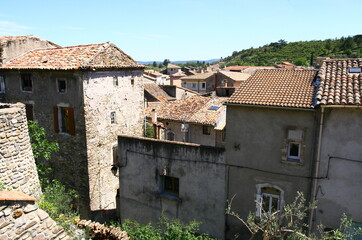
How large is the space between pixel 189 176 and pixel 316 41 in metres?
104

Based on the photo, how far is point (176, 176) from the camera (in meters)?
14.5

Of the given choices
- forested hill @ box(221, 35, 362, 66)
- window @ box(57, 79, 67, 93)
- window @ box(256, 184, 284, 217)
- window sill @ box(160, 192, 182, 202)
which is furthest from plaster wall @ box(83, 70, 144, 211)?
forested hill @ box(221, 35, 362, 66)

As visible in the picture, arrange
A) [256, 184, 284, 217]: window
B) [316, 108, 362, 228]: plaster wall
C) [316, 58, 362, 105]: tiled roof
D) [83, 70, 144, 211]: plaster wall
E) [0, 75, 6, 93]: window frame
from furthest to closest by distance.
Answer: [0, 75, 6, 93]: window frame < [83, 70, 144, 211]: plaster wall < [256, 184, 284, 217]: window < [316, 108, 362, 228]: plaster wall < [316, 58, 362, 105]: tiled roof

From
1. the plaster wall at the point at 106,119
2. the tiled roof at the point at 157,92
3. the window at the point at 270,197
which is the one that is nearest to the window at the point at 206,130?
the plaster wall at the point at 106,119

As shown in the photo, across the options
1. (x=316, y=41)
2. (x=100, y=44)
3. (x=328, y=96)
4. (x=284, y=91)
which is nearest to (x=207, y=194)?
(x=284, y=91)

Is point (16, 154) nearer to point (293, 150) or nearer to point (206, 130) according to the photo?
point (293, 150)

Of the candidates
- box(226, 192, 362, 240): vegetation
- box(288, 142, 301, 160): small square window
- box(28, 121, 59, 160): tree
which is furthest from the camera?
box(28, 121, 59, 160): tree

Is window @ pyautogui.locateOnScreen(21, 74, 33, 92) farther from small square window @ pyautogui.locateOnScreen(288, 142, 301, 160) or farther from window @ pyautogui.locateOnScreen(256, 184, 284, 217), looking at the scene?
small square window @ pyautogui.locateOnScreen(288, 142, 301, 160)

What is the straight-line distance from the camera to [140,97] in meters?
21.0

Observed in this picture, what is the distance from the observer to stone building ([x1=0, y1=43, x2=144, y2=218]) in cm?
1761

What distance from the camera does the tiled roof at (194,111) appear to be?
19.8m

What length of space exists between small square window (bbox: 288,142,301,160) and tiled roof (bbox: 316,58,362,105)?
Result: 2055 mm

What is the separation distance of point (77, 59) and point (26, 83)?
4.64 meters

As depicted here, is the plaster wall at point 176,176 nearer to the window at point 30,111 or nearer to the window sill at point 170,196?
the window sill at point 170,196
